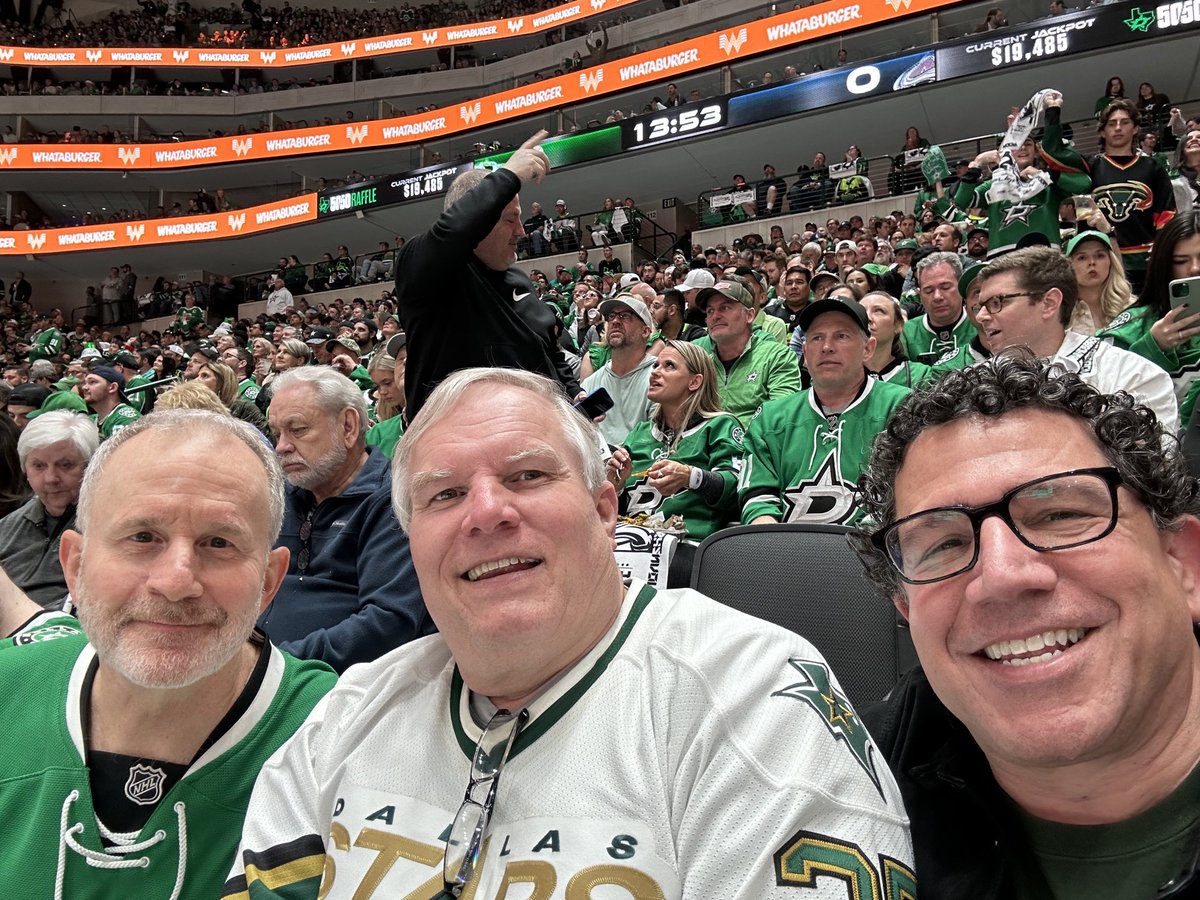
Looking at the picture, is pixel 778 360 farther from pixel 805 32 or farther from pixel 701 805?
pixel 805 32

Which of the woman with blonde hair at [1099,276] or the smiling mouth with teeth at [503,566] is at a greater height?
the woman with blonde hair at [1099,276]

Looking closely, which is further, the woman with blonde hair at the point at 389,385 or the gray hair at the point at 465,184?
the woman with blonde hair at the point at 389,385

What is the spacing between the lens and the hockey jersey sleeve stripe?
1.12 metres

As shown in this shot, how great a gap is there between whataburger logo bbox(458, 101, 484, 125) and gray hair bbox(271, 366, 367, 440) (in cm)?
1857

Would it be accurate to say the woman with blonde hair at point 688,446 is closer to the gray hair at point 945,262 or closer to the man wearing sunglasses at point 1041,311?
the man wearing sunglasses at point 1041,311

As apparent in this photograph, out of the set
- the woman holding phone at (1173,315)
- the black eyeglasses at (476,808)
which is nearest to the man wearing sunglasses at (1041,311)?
the woman holding phone at (1173,315)

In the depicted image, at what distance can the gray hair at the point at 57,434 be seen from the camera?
3191mm

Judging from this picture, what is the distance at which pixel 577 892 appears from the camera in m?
0.92

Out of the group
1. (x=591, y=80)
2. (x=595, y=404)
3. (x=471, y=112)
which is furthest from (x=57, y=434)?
(x=471, y=112)

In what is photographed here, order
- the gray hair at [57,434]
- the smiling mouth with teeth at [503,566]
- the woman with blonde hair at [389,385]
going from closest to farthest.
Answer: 1. the smiling mouth with teeth at [503,566]
2. the gray hair at [57,434]
3. the woman with blonde hair at [389,385]

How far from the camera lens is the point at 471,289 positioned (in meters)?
2.54

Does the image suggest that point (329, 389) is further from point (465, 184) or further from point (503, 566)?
point (503, 566)

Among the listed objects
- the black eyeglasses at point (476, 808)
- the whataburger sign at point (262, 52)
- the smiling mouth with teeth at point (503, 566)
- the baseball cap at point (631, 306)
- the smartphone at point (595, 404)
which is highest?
the whataburger sign at point (262, 52)

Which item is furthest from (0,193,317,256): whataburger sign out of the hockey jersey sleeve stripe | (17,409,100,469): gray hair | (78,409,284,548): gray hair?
the hockey jersey sleeve stripe
